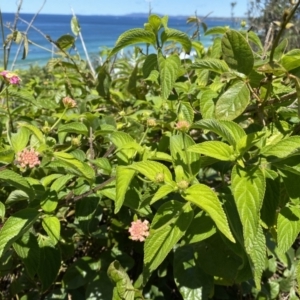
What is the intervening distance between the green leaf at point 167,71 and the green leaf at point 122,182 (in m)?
0.21

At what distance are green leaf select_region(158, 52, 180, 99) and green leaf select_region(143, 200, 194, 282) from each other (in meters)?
0.29

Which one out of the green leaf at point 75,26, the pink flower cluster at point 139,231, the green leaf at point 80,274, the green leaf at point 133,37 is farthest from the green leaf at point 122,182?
the green leaf at point 75,26

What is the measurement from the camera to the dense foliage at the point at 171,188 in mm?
821

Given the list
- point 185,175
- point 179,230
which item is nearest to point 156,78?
point 185,175

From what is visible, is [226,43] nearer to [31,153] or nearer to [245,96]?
[245,96]

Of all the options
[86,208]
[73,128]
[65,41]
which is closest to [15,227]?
[86,208]

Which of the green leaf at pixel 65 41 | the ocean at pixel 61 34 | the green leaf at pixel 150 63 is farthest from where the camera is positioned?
the ocean at pixel 61 34

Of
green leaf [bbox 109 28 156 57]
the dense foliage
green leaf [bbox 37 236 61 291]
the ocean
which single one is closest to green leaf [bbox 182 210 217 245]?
the dense foliage

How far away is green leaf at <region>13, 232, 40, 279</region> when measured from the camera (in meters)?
0.96

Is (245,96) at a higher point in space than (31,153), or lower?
higher

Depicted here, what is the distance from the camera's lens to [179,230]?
0.81 m

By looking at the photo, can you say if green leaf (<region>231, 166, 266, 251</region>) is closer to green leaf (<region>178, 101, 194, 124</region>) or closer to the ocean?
green leaf (<region>178, 101, 194, 124</region>)

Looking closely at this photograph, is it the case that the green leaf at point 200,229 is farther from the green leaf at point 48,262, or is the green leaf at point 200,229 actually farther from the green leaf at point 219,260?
the green leaf at point 48,262

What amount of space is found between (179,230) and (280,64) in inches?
15.7
